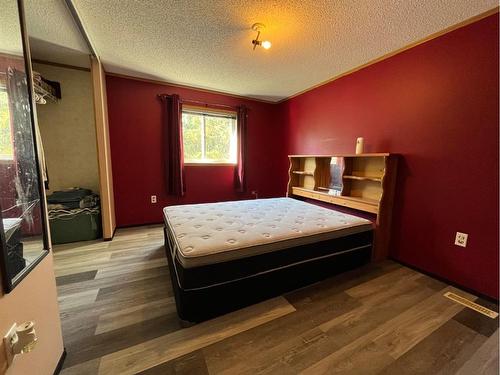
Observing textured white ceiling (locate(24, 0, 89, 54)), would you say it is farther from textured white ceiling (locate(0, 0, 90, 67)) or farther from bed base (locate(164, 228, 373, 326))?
bed base (locate(164, 228, 373, 326))

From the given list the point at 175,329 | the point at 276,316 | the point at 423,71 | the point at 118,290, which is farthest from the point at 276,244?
the point at 423,71

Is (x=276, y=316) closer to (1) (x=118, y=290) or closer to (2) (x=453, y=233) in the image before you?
(1) (x=118, y=290)

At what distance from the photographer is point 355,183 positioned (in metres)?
2.74

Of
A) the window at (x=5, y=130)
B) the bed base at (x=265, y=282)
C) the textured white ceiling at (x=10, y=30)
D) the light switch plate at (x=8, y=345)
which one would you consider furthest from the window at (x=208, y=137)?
the light switch plate at (x=8, y=345)

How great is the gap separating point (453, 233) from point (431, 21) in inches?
73.7

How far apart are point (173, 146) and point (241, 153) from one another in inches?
48.7

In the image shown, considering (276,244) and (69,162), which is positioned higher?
(69,162)

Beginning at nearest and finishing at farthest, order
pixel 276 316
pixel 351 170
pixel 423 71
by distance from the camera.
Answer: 1. pixel 276 316
2. pixel 423 71
3. pixel 351 170

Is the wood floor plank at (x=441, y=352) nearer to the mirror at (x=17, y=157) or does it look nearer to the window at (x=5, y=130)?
the mirror at (x=17, y=157)

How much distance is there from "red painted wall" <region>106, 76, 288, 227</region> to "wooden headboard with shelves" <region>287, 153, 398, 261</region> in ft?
4.30

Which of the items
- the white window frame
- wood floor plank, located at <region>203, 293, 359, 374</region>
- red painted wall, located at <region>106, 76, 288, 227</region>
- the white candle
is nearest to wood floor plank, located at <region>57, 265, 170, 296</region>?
wood floor plank, located at <region>203, 293, 359, 374</region>

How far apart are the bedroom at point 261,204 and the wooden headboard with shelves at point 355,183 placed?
0.03 metres

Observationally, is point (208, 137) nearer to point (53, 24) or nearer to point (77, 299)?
point (53, 24)

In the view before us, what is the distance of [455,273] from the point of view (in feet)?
6.09
